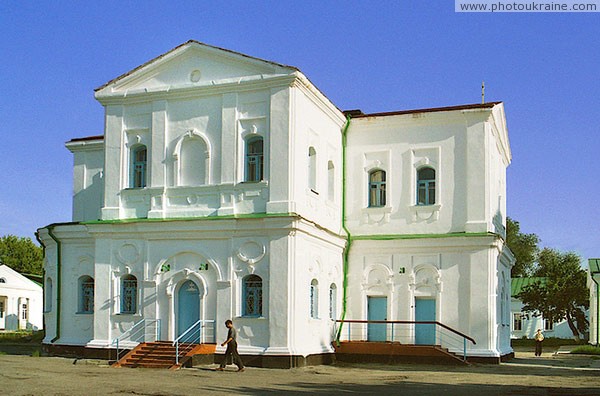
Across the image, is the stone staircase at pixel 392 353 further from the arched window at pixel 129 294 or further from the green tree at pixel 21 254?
the green tree at pixel 21 254

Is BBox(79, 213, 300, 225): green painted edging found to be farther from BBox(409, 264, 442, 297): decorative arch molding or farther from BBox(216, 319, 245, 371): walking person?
BBox(409, 264, 442, 297): decorative arch molding

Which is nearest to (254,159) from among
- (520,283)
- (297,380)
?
(297,380)

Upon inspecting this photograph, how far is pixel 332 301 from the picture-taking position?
28.7 metres

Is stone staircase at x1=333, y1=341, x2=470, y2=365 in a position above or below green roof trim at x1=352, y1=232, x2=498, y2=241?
below

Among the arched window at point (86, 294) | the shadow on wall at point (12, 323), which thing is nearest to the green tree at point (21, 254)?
the shadow on wall at point (12, 323)

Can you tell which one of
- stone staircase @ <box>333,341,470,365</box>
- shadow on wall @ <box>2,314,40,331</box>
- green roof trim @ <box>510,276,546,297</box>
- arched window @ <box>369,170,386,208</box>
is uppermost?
arched window @ <box>369,170,386,208</box>

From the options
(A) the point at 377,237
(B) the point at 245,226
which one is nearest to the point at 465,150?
(A) the point at 377,237

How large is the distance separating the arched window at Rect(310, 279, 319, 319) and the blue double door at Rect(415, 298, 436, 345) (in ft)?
13.2

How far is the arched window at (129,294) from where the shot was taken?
87.6ft

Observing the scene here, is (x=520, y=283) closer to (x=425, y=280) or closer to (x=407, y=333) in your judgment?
(x=425, y=280)

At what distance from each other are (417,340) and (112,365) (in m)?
10.4

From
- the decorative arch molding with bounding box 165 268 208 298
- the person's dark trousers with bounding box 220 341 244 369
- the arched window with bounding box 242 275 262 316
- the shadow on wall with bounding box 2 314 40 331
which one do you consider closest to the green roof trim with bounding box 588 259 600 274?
the arched window with bounding box 242 275 262 316

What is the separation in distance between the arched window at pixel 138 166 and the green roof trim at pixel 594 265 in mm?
35308

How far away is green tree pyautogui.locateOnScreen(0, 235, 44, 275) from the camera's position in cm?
7962
